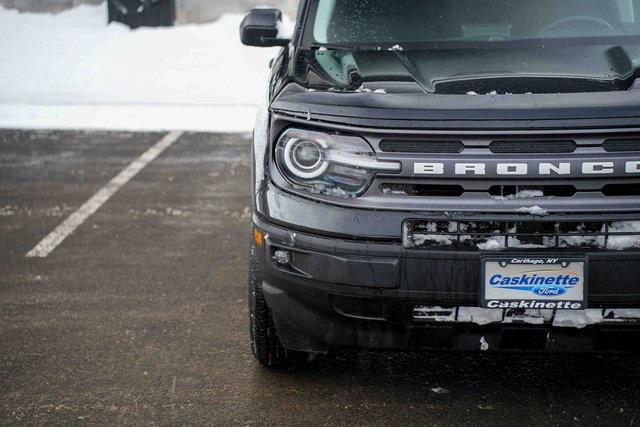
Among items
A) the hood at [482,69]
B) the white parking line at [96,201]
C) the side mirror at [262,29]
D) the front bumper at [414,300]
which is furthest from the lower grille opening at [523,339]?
the white parking line at [96,201]

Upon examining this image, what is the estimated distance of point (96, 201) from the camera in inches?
298

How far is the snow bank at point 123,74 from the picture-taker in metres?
11.7

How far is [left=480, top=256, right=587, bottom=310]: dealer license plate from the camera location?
3.49 m

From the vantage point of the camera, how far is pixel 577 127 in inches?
139

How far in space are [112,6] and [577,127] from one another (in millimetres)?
14009

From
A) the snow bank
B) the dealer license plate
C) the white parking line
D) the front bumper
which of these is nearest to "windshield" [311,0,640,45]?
the front bumper

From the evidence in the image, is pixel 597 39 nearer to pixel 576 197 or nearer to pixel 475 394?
pixel 576 197

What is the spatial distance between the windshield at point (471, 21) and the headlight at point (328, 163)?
1085mm

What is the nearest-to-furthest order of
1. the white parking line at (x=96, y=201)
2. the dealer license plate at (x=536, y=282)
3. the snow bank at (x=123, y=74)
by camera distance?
the dealer license plate at (x=536, y=282) → the white parking line at (x=96, y=201) → the snow bank at (x=123, y=74)

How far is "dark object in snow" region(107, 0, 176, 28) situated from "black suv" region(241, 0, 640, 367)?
1311 centimetres

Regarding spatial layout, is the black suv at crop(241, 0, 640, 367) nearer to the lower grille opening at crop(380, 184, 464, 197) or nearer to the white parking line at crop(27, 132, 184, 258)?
the lower grille opening at crop(380, 184, 464, 197)

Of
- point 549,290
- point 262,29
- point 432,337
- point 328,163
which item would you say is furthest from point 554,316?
point 262,29

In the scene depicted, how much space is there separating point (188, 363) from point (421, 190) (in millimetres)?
1367

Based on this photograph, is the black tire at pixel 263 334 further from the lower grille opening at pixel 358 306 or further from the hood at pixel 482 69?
the hood at pixel 482 69
